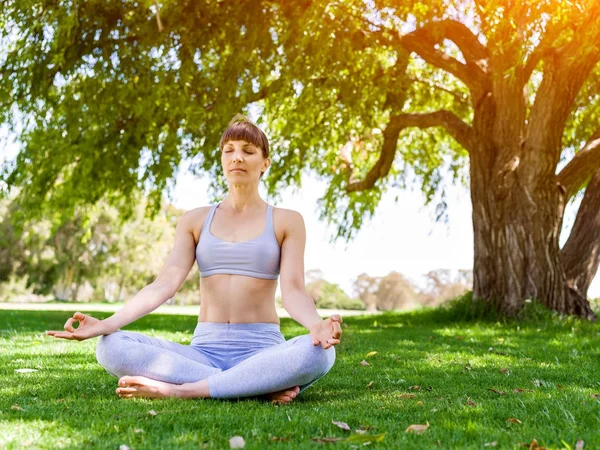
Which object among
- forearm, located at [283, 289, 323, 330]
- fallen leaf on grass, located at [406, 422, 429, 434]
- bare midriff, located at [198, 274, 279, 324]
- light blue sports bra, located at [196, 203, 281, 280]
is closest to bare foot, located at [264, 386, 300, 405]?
forearm, located at [283, 289, 323, 330]

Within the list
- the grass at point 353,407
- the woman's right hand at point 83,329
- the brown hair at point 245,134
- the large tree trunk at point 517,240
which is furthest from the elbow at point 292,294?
the large tree trunk at point 517,240

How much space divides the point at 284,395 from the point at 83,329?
1.18 meters

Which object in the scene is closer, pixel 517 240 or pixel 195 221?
pixel 195 221

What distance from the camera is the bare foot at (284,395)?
4.13 m

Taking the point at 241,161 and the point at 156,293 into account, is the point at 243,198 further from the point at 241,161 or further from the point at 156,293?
the point at 156,293

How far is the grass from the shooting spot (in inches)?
122

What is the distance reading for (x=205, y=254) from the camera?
14.9ft

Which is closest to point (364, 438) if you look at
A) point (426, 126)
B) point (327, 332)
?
point (327, 332)

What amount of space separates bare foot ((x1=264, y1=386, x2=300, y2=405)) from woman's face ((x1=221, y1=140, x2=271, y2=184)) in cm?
132

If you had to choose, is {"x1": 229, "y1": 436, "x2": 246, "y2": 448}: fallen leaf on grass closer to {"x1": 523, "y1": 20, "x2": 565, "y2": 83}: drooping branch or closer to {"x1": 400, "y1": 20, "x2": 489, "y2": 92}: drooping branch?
{"x1": 523, "y1": 20, "x2": 565, "y2": 83}: drooping branch

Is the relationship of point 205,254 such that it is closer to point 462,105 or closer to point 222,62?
point 222,62

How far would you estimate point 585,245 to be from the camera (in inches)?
522

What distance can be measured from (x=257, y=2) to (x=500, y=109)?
4582 mm

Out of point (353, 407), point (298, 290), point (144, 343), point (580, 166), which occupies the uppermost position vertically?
point (580, 166)
